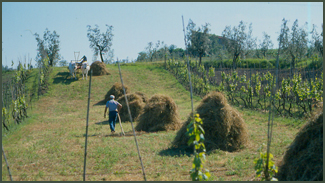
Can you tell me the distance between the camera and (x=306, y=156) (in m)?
4.68

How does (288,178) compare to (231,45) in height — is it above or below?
below

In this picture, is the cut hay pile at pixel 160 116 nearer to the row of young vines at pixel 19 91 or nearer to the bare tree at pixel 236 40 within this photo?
the row of young vines at pixel 19 91

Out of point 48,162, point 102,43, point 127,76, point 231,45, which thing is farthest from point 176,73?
point 48,162

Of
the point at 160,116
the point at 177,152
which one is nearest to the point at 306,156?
the point at 177,152

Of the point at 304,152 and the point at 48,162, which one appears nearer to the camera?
the point at 304,152

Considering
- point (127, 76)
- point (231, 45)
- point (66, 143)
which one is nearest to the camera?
point (66, 143)

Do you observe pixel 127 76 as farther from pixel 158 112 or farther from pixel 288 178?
pixel 288 178

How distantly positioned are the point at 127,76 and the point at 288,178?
27582 millimetres

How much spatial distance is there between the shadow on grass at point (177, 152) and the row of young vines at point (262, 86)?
307 cm

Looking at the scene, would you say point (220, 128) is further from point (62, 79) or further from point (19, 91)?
point (62, 79)

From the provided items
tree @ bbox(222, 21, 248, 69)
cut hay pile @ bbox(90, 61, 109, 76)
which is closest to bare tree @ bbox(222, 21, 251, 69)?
tree @ bbox(222, 21, 248, 69)

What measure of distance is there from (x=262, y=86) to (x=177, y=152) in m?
17.2

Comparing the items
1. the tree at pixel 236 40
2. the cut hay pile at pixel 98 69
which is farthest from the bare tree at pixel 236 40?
the cut hay pile at pixel 98 69

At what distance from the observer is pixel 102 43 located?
136 feet
